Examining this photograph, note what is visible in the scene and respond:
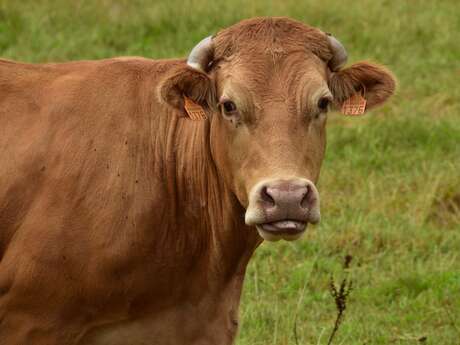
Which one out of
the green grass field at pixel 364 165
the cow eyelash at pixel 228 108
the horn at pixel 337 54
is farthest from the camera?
the green grass field at pixel 364 165

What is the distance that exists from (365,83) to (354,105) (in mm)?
153

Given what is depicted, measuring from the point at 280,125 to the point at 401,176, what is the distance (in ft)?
16.5

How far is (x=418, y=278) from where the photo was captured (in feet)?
30.4

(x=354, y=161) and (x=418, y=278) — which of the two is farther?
(x=354, y=161)

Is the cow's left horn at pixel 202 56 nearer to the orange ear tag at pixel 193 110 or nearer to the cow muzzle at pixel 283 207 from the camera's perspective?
the orange ear tag at pixel 193 110

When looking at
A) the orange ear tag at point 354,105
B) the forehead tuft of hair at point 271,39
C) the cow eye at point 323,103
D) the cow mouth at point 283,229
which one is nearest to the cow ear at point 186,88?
the forehead tuft of hair at point 271,39

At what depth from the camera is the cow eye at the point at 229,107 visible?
21.0 feet

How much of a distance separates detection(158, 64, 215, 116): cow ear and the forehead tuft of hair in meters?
0.16

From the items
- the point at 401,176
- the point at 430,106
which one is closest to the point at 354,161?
the point at 401,176

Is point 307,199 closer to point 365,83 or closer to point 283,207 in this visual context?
point 283,207

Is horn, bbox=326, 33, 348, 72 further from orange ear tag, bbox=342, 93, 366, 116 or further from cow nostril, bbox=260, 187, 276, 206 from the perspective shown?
cow nostril, bbox=260, 187, 276, 206

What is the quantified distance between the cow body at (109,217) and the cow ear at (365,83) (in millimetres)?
791

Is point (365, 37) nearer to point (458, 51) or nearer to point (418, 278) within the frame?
point (458, 51)

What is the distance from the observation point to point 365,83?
6.94 meters
